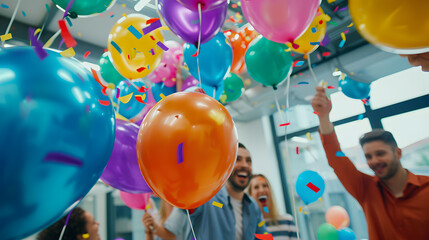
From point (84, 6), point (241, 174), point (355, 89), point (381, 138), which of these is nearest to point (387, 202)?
point (381, 138)

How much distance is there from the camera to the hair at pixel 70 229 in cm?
160

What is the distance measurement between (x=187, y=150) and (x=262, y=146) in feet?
14.1

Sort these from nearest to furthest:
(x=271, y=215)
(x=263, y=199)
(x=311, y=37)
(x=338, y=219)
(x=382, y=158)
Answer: (x=311, y=37) → (x=382, y=158) → (x=271, y=215) → (x=263, y=199) → (x=338, y=219)

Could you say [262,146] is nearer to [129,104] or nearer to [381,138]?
[381,138]

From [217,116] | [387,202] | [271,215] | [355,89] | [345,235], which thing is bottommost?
[345,235]

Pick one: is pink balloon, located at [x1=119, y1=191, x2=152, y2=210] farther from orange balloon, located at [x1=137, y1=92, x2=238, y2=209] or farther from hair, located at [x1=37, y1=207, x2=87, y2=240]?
orange balloon, located at [x1=137, y1=92, x2=238, y2=209]

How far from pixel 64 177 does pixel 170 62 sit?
4.42 ft

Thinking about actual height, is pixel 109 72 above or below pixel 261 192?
above

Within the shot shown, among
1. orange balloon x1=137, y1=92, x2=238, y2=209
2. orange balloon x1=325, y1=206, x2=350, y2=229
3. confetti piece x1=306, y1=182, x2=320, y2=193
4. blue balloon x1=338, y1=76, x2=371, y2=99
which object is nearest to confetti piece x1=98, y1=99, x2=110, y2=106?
orange balloon x1=137, y1=92, x2=238, y2=209

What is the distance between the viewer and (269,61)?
4.79 feet

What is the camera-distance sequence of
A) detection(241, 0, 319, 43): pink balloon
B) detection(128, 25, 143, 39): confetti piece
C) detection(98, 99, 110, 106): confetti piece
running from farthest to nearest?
1. detection(128, 25, 143, 39): confetti piece
2. detection(241, 0, 319, 43): pink balloon
3. detection(98, 99, 110, 106): confetti piece

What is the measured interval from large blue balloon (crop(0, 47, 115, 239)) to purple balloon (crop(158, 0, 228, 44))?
507 mm

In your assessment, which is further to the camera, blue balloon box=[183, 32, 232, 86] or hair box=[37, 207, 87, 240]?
hair box=[37, 207, 87, 240]

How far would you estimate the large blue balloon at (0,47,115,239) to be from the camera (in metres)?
0.57
